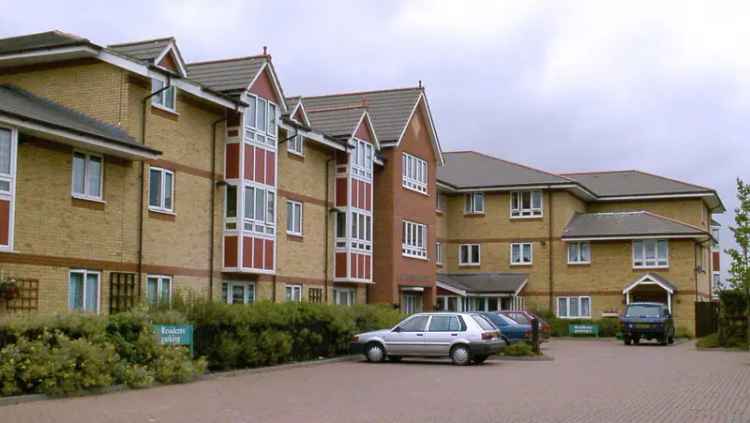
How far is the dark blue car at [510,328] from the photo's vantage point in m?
34.1

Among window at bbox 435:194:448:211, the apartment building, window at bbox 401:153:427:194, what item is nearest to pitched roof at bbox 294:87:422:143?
window at bbox 401:153:427:194

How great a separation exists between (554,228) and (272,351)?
30.8 meters

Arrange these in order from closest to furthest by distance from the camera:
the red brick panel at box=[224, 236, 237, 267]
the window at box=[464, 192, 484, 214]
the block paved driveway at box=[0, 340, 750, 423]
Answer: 1. the block paved driveway at box=[0, 340, 750, 423]
2. the red brick panel at box=[224, 236, 237, 267]
3. the window at box=[464, 192, 484, 214]

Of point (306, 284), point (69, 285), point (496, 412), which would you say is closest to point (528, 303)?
point (306, 284)

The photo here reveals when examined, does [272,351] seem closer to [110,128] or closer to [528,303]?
[110,128]

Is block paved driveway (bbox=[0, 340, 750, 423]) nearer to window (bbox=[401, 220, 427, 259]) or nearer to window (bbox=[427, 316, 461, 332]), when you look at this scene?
window (bbox=[427, 316, 461, 332])

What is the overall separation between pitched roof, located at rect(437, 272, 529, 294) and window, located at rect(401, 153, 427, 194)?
28.6 feet

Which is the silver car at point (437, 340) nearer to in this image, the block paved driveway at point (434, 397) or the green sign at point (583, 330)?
the block paved driveway at point (434, 397)

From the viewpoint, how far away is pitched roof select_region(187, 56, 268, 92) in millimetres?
29891

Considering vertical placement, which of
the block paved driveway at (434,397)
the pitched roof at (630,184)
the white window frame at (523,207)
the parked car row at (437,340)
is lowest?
the block paved driveway at (434,397)

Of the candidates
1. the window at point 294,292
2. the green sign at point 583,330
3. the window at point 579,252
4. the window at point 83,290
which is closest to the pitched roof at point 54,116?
the window at point 83,290

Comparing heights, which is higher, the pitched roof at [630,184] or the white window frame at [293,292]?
the pitched roof at [630,184]

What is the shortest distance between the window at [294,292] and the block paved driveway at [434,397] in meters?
7.48

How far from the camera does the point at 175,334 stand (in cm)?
2178
